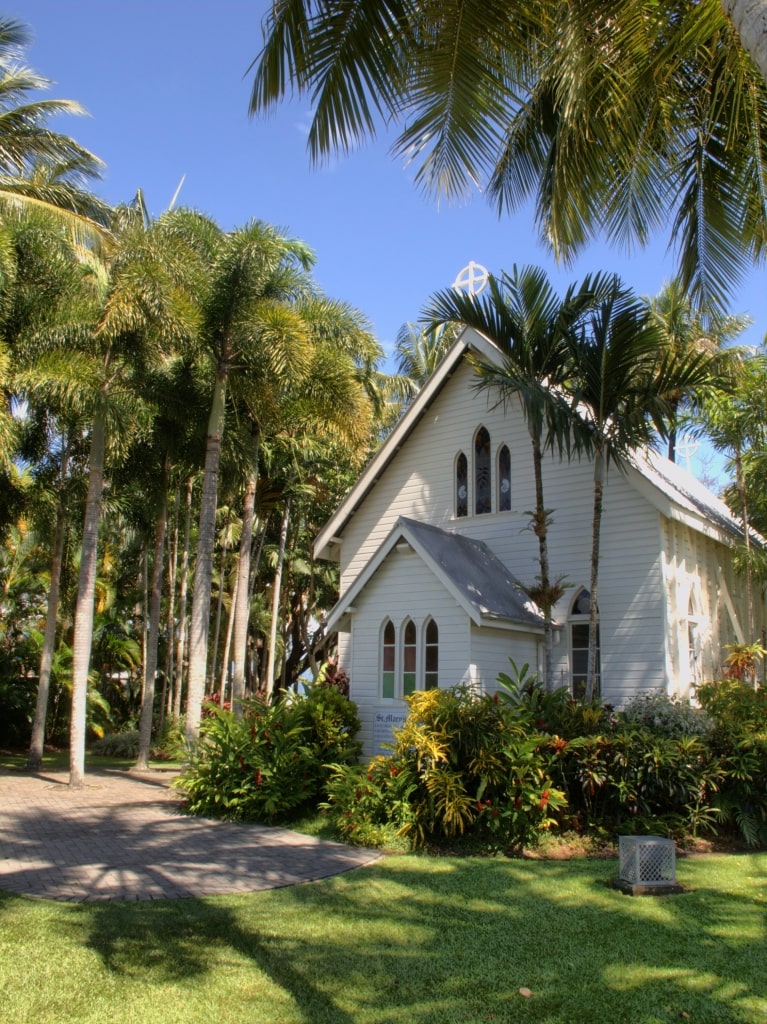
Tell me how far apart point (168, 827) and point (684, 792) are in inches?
290

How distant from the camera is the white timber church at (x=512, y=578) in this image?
13.9 meters

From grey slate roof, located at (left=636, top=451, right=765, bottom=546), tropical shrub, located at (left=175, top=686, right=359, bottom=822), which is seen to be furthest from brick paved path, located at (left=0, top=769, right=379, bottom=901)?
grey slate roof, located at (left=636, top=451, right=765, bottom=546)

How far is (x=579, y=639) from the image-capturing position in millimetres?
15094

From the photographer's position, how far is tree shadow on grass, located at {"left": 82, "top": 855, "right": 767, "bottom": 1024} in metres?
5.41

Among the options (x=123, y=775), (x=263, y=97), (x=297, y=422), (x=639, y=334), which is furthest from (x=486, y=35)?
(x=123, y=775)

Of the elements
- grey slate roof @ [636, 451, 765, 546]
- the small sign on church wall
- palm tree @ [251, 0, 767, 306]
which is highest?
palm tree @ [251, 0, 767, 306]

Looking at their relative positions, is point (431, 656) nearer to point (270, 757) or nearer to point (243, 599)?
point (270, 757)

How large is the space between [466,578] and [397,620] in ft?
5.06

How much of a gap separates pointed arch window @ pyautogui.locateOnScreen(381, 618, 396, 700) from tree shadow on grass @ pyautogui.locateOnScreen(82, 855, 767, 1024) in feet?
18.8

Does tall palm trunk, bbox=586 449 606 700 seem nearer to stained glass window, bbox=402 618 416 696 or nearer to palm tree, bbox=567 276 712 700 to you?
palm tree, bbox=567 276 712 700

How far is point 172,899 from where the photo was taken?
7.92m

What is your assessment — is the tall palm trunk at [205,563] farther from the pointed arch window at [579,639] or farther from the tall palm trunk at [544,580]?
the pointed arch window at [579,639]

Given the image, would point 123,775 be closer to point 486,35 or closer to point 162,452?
point 162,452

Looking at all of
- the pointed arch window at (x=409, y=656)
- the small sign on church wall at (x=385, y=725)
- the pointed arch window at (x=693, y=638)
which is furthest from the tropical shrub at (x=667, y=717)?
the small sign on church wall at (x=385, y=725)
